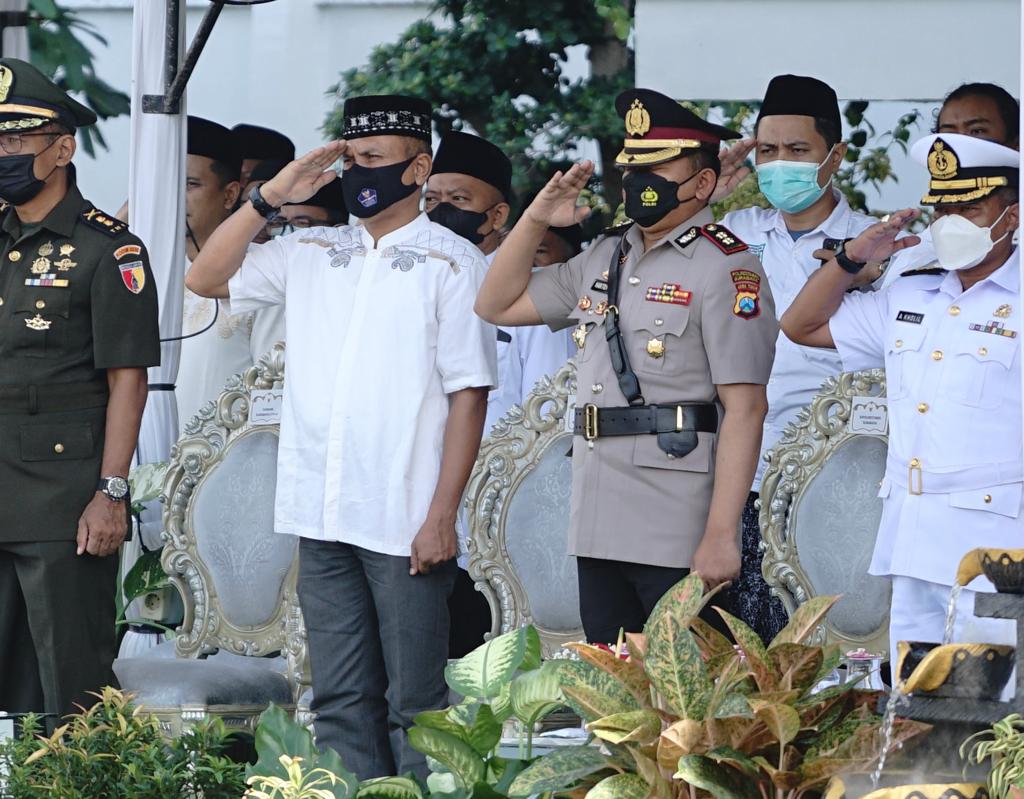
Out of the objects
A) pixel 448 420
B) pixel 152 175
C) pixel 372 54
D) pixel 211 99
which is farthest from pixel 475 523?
pixel 211 99

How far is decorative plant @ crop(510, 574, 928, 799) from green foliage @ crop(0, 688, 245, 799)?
0.63 metres

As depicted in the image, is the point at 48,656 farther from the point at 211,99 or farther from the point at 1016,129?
the point at 211,99

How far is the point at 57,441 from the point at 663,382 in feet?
4.86

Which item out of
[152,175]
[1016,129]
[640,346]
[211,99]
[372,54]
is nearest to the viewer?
[640,346]

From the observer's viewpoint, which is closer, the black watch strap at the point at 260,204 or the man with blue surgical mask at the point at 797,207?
the black watch strap at the point at 260,204

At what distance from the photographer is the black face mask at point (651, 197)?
148 inches

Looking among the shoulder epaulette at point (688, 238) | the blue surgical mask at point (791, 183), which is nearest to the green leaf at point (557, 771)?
the shoulder epaulette at point (688, 238)

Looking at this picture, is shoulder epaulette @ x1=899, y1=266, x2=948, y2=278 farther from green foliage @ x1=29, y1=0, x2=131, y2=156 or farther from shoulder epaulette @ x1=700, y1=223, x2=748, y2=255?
green foliage @ x1=29, y1=0, x2=131, y2=156

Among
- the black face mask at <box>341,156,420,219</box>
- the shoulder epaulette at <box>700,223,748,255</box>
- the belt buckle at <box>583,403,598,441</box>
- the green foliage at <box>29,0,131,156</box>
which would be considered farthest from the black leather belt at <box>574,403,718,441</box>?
the green foliage at <box>29,0,131,156</box>

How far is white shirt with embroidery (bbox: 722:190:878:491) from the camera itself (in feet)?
15.2

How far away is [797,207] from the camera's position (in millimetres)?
4688

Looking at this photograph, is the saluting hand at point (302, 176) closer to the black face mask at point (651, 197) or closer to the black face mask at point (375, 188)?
the black face mask at point (375, 188)

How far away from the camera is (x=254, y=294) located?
13.7 feet

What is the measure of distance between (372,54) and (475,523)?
326cm
